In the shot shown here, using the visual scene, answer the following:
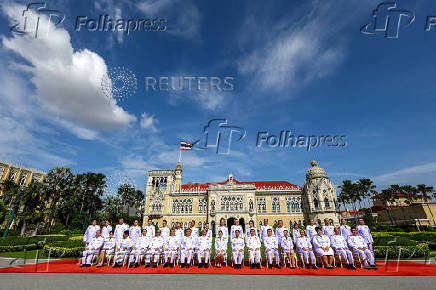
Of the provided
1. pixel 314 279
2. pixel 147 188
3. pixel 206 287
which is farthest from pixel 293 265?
pixel 147 188

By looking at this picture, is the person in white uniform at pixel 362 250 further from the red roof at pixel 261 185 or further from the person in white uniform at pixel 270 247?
the red roof at pixel 261 185

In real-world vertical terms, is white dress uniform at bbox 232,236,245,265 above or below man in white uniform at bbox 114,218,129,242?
below

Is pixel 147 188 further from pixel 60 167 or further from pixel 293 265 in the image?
pixel 293 265

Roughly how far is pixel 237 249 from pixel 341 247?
468 cm

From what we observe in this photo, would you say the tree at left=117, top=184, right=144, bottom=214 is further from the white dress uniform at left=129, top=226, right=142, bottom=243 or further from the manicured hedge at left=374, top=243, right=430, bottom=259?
the manicured hedge at left=374, top=243, right=430, bottom=259

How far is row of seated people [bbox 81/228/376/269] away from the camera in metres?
9.01

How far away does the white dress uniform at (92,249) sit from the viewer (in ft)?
30.5

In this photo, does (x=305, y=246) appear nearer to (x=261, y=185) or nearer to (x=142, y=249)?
(x=142, y=249)

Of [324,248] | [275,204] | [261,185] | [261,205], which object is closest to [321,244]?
[324,248]

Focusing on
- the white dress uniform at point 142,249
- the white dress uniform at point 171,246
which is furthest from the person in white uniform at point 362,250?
the white dress uniform at point 142,249

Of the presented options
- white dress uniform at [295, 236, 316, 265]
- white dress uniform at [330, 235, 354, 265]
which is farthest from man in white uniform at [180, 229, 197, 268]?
white dress uniform at [330, 235, 354, 265]

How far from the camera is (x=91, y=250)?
933 cm

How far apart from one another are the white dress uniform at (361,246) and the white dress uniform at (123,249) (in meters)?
10.3

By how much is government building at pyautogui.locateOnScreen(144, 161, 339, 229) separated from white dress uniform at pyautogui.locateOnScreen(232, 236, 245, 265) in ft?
99.3
